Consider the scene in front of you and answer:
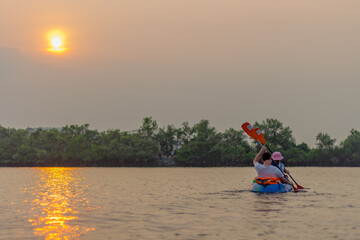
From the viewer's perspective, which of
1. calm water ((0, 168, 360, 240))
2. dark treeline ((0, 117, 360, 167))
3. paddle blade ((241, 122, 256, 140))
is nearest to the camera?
calm water ((0, 168, 360, 240))

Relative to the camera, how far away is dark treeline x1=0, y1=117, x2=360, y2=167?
151625 millimetres

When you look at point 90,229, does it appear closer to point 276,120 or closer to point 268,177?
point 268,177

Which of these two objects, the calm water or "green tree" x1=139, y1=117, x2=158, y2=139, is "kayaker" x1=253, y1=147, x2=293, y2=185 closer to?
the calm water

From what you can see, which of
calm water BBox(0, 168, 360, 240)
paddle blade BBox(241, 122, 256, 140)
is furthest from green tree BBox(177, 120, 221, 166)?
calm water BBox(0, 168, 360, 240)

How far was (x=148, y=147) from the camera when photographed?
493ft

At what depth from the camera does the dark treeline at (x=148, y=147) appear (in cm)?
15162

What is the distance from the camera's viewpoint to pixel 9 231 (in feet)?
46.0

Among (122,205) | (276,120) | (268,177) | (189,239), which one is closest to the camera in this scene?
(189,239)

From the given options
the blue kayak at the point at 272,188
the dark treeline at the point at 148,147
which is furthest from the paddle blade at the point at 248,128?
the dark treeline at the point at 148,147

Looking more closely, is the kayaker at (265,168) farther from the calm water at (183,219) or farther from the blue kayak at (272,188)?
the calm water at (183,219)

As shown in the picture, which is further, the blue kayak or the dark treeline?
the dark treeline

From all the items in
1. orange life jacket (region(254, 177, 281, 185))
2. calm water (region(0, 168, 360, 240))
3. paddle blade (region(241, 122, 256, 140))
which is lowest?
calm water (region(0, 168, 360, 240))

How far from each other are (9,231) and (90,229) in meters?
2.03

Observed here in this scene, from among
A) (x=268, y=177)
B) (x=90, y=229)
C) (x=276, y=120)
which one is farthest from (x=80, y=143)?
(x=90, y=229)
